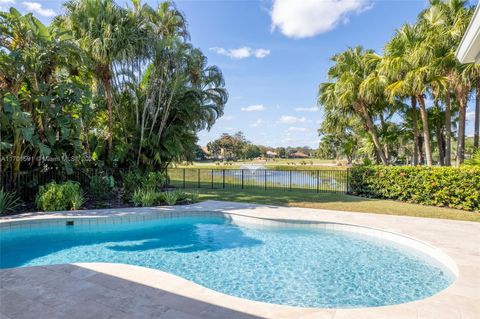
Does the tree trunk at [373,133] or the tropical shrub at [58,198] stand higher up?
the tree trunk at [373,133]

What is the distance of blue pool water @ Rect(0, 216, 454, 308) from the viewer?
13.5 ft

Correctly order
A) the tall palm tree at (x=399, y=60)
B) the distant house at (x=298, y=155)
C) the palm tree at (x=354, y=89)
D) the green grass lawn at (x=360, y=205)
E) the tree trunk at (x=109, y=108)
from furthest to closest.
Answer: the distant house at (x=298, y=155)
the palm tree at (x=354, y=89)
the tall palm tree at (x=399, y=60)
the tree trunk at (x=109, y=108)
the green grass lawn at (x=360, y=205)

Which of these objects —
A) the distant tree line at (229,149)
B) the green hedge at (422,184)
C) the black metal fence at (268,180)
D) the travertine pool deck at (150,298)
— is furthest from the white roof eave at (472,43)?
the distant tree line at (229,149)

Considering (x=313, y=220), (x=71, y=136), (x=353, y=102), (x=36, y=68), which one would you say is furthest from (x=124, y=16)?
(x=353, y=102)

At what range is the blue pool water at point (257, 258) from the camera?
4113mm

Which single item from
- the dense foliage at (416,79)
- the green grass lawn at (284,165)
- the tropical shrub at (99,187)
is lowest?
the tropical shrub at (99,187)

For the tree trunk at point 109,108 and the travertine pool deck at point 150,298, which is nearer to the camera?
the travertine pool deck at point 150,298

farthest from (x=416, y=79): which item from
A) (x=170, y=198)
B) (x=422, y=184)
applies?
(x=170, y=198)

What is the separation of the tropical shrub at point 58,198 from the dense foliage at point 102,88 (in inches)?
34.7

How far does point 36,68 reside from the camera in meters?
8.23

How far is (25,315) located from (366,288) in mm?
4551

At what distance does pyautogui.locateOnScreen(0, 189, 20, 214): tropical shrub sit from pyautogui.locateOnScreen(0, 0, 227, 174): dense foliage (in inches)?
35.9

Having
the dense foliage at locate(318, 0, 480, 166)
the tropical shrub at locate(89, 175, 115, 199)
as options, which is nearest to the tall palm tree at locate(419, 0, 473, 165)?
the dense foliage at locate(318, 0, 480, 166)

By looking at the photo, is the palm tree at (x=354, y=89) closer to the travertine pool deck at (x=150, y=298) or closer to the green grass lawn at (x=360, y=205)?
the green grass lawn at (x=360, y=205)
